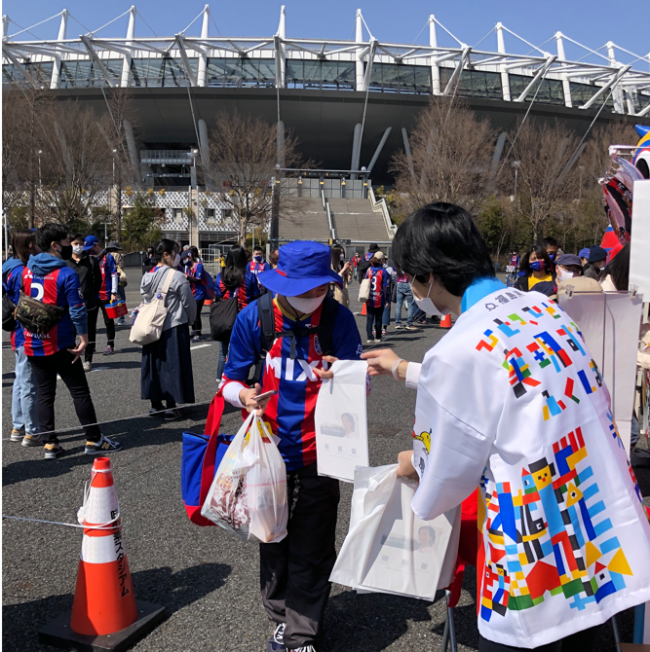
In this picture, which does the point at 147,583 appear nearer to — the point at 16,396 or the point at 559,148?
the point at 16,396

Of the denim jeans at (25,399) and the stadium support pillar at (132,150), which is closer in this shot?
the denim jeans at (25,399)

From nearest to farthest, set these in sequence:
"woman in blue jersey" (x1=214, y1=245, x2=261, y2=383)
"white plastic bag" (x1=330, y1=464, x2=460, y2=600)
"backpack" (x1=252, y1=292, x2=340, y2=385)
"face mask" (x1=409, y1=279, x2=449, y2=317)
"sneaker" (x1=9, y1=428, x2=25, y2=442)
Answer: "face mask" (x1=409, y1=279, x2=449, y2=317), "white plastic bag" (x1=330, y1=464, x2=460, y2=600), "backpack" (x1=252, y1=292, x2=340, y2=385), "sneaker" (x1=9, y1=428, x2=25, y2=442), "woman in blue jersey" (x1=214, y1=245, x2=261, y2=383)

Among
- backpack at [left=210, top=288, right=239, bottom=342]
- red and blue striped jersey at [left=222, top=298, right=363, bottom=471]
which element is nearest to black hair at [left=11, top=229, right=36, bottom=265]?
backpack at [left=210, top=288, right=239, bottom=342]

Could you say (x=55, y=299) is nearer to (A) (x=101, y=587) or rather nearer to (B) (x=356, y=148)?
(A) (x=101, y=587)

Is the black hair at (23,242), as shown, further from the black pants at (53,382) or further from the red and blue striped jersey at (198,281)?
the red and blue striped jersey at (198,281)

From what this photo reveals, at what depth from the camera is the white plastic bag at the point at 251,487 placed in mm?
2412

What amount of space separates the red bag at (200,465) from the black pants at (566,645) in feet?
4.47

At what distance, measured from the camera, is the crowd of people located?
4.78 ft

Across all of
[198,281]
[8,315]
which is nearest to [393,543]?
[8,315]

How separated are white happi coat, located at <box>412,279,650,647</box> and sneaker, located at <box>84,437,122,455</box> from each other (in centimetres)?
458

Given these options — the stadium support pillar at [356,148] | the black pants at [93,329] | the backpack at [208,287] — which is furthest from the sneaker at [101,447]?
the stadium support pillar at [356,148]

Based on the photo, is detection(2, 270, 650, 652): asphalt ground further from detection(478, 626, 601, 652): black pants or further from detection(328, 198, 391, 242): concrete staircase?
detection(328, 198, 391, 242): concrete staircase

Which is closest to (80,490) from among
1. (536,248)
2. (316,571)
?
(316,571)

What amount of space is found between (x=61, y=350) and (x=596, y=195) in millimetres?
36629
